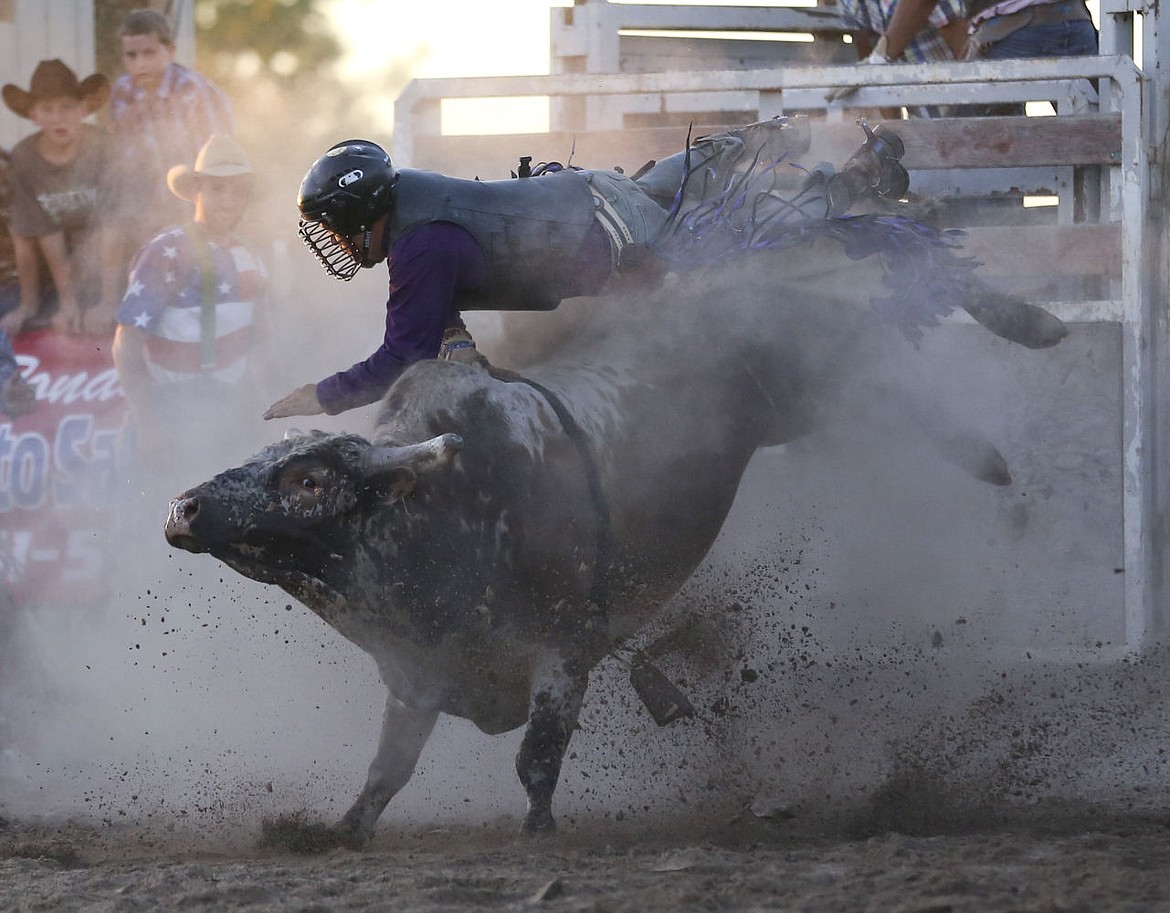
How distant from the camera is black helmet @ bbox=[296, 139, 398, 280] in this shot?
421cm

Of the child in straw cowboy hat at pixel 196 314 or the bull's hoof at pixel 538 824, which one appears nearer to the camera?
the bull's hoof at pixel 538 824

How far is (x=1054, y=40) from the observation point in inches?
247

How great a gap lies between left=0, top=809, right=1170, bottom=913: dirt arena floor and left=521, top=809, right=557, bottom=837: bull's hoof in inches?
1.4

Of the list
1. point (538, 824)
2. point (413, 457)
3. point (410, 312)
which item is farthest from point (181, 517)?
point (538, 824)

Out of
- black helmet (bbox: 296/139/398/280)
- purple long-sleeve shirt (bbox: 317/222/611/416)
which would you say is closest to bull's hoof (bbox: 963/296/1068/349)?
purple long-sleeve shirt (bbox: 317/222/611/416)

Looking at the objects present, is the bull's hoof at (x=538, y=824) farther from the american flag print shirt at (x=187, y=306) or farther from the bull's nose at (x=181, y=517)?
the american flag print shirt at (x=187, y=306)

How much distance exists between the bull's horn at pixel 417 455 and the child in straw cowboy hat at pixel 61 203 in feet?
10.5

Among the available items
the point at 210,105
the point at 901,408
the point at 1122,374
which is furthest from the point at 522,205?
the point at 210,105

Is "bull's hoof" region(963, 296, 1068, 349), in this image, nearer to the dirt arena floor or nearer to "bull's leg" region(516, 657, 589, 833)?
the dirt arena floor

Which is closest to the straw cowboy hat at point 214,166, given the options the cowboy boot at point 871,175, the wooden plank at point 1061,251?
the cowboy boot at point 871,175

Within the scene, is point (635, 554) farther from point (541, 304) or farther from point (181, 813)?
point (181, 813)

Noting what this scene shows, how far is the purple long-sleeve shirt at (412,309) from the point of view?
418 cm

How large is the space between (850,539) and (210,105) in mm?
3278

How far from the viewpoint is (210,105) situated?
6965mm
